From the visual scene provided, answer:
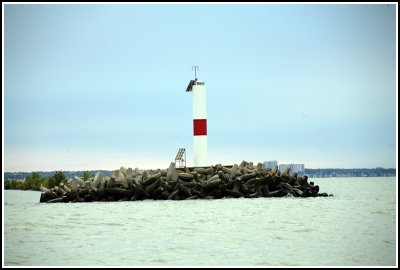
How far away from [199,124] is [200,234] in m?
10.1

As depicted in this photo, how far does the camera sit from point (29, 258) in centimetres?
1091

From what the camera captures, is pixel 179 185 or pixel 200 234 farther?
pixel 179 185

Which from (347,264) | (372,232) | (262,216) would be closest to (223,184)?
(262,216)

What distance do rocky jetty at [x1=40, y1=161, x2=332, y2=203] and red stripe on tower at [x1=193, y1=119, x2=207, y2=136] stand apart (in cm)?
157

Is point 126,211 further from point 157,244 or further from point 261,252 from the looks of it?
point 261,252

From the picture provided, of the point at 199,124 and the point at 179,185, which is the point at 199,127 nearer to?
the point at 199,124

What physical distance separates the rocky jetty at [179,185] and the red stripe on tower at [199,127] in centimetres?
157

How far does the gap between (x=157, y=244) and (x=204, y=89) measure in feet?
39.3

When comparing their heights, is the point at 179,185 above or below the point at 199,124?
below

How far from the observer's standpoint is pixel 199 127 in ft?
77.6

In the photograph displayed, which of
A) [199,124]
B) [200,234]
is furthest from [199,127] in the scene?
[200,234]

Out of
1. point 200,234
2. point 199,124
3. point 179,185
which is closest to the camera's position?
point 200,234

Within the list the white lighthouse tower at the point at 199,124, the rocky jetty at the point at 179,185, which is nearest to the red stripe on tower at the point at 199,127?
the white lighthouse tower at the point at 199,124

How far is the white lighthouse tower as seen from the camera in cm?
2361
